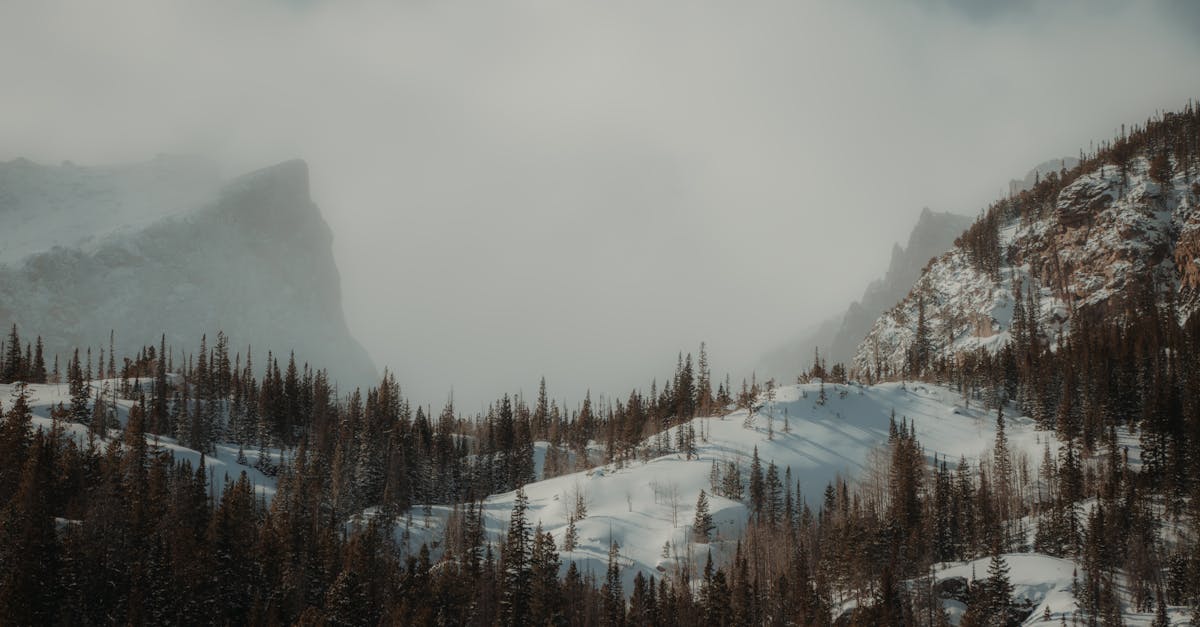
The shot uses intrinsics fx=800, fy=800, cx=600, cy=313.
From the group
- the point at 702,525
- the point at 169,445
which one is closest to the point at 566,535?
the point at 702,525

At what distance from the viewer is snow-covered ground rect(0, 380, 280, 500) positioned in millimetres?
155500

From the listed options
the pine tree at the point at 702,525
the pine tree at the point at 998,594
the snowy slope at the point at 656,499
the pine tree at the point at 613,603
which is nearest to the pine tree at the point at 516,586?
the pine tree at the point at 613,603

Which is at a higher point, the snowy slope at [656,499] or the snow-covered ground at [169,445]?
the snow-covered ground at [169,445]

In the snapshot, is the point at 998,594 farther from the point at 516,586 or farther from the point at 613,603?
the point at 516,586

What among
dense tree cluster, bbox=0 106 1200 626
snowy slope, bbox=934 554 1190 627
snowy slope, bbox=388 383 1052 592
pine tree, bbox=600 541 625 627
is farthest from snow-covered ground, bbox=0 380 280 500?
snowy slope, bbox=934 554 1190 627

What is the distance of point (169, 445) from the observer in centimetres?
16425

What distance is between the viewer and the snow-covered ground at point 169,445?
156 metres

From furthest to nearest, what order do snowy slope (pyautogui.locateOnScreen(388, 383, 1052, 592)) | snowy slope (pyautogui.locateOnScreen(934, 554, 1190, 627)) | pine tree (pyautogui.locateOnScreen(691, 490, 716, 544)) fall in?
pine tree (pyautogui.locateOnScreen(691, 490, 716, 544))
snowy slope (pyautogui.locateOnScreen(388, 383, 1052, 592))
snowy slope (pyautogui.locateOnScreen(934, 554, 1190, 627))

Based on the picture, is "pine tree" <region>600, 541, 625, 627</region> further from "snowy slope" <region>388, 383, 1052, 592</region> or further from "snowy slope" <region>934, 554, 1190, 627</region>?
"snowy slope" <region>934, 554, 1190, 627</region>

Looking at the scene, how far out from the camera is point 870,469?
192m

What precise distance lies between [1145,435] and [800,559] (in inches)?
3063

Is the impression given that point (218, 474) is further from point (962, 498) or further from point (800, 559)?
point (962, 498)

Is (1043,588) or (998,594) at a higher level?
(998,594)

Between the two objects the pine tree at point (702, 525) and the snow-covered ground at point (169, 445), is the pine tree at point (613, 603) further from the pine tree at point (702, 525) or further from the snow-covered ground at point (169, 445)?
the snow-covered ground at point (169, 445)
